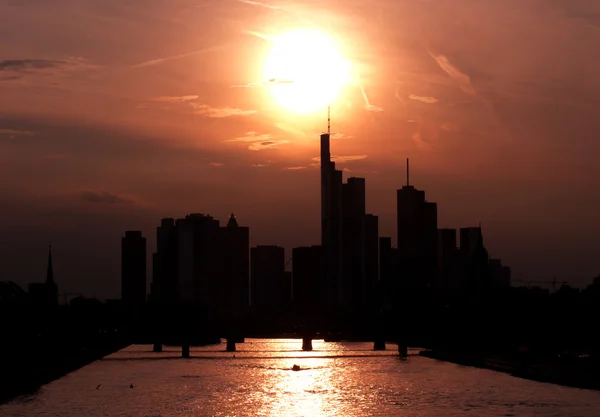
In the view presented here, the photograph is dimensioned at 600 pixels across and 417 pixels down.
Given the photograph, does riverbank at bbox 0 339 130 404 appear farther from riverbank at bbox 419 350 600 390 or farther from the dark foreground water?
riverbank at bbox 419 350 600 390

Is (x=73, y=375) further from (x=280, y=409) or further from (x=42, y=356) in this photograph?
(x=280, y=409)

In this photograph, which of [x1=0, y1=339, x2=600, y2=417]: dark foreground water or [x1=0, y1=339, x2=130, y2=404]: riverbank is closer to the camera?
[x1=0, y1=339, x2=600, y2=417]: dark foreground water

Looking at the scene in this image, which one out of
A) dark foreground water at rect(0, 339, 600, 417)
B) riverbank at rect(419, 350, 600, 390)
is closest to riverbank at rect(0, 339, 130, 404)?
dark foreground water at rect(0, 339, 600, 417)

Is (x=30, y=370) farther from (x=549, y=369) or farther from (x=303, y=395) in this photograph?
(x=549, y=369)

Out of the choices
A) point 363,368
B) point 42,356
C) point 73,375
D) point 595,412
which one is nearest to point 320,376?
point 363,368

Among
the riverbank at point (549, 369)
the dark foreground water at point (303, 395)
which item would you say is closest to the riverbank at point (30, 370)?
the dark foreground water at point (303, 395)

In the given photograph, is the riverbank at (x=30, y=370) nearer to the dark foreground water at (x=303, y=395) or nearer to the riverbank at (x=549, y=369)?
the dark foreground water at (x=303, y=395)
